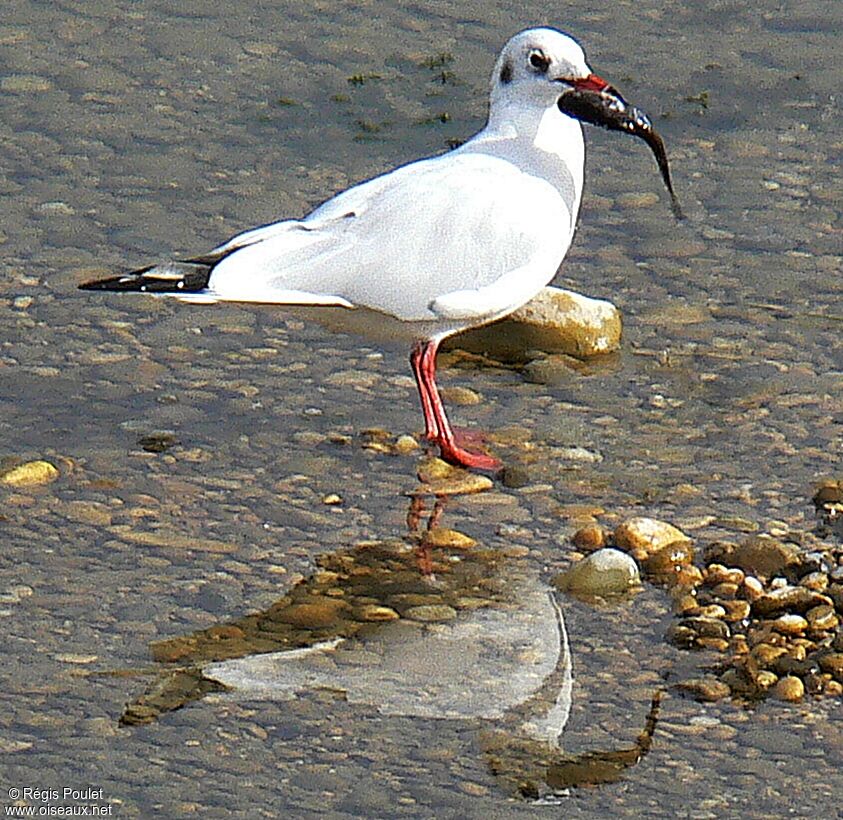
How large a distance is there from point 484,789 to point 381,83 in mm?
4281

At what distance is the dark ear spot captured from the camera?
5.37 metres

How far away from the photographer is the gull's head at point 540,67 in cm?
532

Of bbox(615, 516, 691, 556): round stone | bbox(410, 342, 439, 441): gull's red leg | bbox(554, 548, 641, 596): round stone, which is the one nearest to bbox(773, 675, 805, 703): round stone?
bbox(554, 548, 641, 596): round stone

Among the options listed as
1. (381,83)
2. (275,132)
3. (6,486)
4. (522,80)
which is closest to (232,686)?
(6,486)

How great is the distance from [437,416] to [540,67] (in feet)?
3.27

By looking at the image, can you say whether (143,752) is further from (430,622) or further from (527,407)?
(527,407)

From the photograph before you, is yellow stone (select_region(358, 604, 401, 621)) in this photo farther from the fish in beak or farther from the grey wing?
the fish in beak

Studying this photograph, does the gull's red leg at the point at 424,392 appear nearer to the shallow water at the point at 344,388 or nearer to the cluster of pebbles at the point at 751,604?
the shallow water at the point at 344,388

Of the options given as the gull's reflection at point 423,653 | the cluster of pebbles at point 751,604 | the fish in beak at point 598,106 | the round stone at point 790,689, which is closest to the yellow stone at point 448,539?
the gull's reflection at point 423,653

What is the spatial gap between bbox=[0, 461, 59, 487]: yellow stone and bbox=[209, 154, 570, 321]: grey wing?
65 centimetres

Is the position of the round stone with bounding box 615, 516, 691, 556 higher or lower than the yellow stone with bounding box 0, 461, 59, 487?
higher

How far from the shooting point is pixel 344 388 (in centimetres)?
541

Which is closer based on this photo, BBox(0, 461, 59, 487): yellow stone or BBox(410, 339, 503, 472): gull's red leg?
BBox(0, 461, 59, 487): yellow stone

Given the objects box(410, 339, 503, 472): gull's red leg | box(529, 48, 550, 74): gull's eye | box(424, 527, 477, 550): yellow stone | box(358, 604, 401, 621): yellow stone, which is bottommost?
box(358, 604, 401, 621): yellow stone
